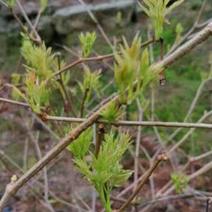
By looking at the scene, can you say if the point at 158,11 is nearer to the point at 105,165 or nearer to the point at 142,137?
the point at 105,165

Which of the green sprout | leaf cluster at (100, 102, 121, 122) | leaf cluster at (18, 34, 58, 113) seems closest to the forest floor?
leaf cluster at (18, 34, 58, 113)

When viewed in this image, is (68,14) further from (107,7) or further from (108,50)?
(108,50)

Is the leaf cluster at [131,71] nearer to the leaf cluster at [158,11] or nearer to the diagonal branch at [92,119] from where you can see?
the diagonal branch at [92,119]

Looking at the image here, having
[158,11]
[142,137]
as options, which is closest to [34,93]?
[158,11]

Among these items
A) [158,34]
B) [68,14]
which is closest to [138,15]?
[68,14]

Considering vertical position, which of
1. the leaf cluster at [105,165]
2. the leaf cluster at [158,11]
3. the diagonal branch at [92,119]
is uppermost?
the leaf cluster at [158,11]

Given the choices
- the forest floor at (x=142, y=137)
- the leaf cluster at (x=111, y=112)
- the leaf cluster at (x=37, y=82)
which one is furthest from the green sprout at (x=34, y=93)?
the forest floor at (x=142, y=137)

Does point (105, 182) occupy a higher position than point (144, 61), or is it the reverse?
point (144, 61)

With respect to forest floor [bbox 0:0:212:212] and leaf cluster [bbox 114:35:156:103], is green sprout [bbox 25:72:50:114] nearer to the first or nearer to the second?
leaf cluster [bbox 114:35:156:103]

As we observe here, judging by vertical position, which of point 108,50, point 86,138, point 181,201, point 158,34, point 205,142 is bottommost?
point 181,201

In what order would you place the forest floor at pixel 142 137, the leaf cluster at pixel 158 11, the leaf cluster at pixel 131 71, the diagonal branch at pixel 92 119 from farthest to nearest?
the forest floor at pixel 142 137 → the leaf cluster at pixel 158 11 → the diagonal branch at pixel 92 119 → the leaf cluster at pixel 131 71

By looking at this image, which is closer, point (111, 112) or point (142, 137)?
point (111, 112)
